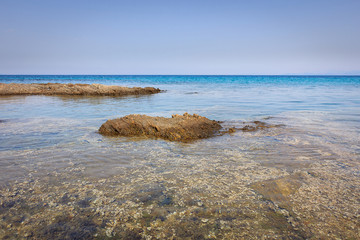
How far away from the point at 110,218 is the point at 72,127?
5419 mm

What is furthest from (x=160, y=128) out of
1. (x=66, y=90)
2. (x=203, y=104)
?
(x=66, y=90)

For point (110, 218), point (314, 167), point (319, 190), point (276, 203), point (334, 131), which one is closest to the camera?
point (110, 218)

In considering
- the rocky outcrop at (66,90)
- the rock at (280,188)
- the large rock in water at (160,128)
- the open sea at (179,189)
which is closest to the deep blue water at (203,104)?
A: the large rock in water at (160,128)

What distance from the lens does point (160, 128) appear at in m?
6.28

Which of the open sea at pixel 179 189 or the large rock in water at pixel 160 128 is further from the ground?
the large rock in water at pixel 160 128

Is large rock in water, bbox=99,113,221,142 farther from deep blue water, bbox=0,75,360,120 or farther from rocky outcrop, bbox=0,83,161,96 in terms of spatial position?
rocky outcrop, bbox=0,83,161,96

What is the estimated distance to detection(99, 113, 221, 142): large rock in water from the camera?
20.0 ft

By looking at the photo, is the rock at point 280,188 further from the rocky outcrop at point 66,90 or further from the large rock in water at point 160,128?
the rocky outcrop at point 66,90

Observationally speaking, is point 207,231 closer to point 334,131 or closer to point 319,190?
point 319,190

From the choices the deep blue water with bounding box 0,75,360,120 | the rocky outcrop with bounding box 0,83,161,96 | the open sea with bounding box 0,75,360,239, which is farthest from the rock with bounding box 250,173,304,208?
the rocky outcrop with bounding box 0,83,161,96

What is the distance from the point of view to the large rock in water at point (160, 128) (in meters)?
6.11

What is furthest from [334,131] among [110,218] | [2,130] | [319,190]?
[2,130]

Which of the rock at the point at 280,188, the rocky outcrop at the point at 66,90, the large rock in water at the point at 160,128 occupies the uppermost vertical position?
the rocky outcrop at the point at 66,90

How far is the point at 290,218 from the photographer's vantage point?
2547 mm
